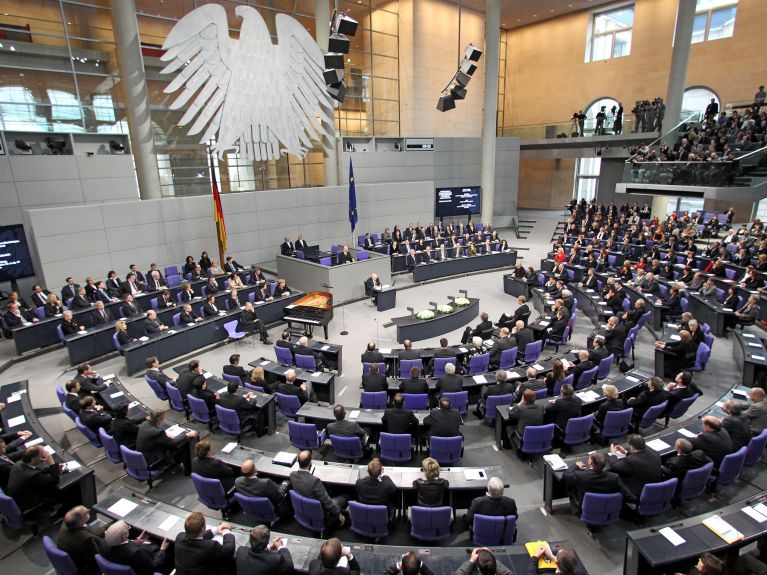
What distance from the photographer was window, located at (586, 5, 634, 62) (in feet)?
89.3

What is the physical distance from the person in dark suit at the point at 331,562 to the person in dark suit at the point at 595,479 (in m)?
2.79

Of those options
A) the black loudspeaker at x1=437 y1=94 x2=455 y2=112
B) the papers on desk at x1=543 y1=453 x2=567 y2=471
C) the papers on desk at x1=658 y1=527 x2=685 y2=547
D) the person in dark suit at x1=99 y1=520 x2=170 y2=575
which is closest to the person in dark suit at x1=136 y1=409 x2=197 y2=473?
the person in dark suit at x1=99 y1=520 x2=170 y2=575

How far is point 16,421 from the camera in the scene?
6984 mm

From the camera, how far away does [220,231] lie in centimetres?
1519

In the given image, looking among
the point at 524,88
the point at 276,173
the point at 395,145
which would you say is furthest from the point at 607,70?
the point at 276,173

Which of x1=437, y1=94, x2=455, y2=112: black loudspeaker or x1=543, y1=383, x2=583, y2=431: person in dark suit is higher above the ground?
x1=437, y1=94, x2=455, y2=112: black loudspeaker

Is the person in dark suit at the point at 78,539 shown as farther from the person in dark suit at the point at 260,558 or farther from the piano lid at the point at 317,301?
the piano lid at the point at 317,301

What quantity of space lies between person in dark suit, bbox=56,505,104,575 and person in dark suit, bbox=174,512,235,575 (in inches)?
36.6

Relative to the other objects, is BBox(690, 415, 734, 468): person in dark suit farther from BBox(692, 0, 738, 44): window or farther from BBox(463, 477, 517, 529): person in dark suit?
BBox(692, 0, 738, 44): window

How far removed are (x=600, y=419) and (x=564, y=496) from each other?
1627 mm

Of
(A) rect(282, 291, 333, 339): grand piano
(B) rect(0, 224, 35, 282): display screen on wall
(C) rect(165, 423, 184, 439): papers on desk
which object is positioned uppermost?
(B) rect(0, 224, 35, 282): display screen on wall

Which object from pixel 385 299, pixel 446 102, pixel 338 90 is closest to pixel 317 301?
pixel 385 299

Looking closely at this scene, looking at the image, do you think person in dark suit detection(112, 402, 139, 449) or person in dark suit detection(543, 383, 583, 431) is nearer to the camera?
person in dark suit detection(112, 402, 139, 449)

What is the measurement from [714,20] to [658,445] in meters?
27.1
